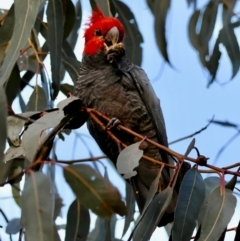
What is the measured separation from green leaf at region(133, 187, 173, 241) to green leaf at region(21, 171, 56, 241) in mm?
249

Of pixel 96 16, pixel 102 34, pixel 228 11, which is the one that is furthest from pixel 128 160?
pixel 228 11

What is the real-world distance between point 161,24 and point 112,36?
183mm

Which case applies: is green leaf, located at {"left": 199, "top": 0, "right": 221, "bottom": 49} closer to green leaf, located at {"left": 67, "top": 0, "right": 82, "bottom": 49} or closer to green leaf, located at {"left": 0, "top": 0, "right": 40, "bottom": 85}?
green leaf, located at {"left": 67, "top": 0, "right": 82, "bottom": 49}

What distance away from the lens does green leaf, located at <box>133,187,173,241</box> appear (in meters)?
1.34

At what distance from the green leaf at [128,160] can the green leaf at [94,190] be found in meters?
0.06

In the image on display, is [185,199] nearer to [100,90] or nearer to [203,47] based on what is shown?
[100,90]

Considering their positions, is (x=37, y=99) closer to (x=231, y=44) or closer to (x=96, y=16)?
(x=96, y=16)

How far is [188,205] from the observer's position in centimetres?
131

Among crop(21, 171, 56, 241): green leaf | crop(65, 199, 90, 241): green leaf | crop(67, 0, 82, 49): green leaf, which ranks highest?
crop(67, 0, 82, 49): green leaf

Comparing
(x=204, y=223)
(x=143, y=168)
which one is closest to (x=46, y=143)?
(x=204, y=223)

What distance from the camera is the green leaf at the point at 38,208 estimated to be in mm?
1148

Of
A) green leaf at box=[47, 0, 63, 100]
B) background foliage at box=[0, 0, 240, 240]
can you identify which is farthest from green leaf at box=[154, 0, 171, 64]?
green leaf at box=[47, 0, 63, 100]

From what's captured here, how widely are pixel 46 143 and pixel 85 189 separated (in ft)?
0.45

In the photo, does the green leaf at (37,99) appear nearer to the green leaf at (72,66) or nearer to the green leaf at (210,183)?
the green leaf at (72,66)
